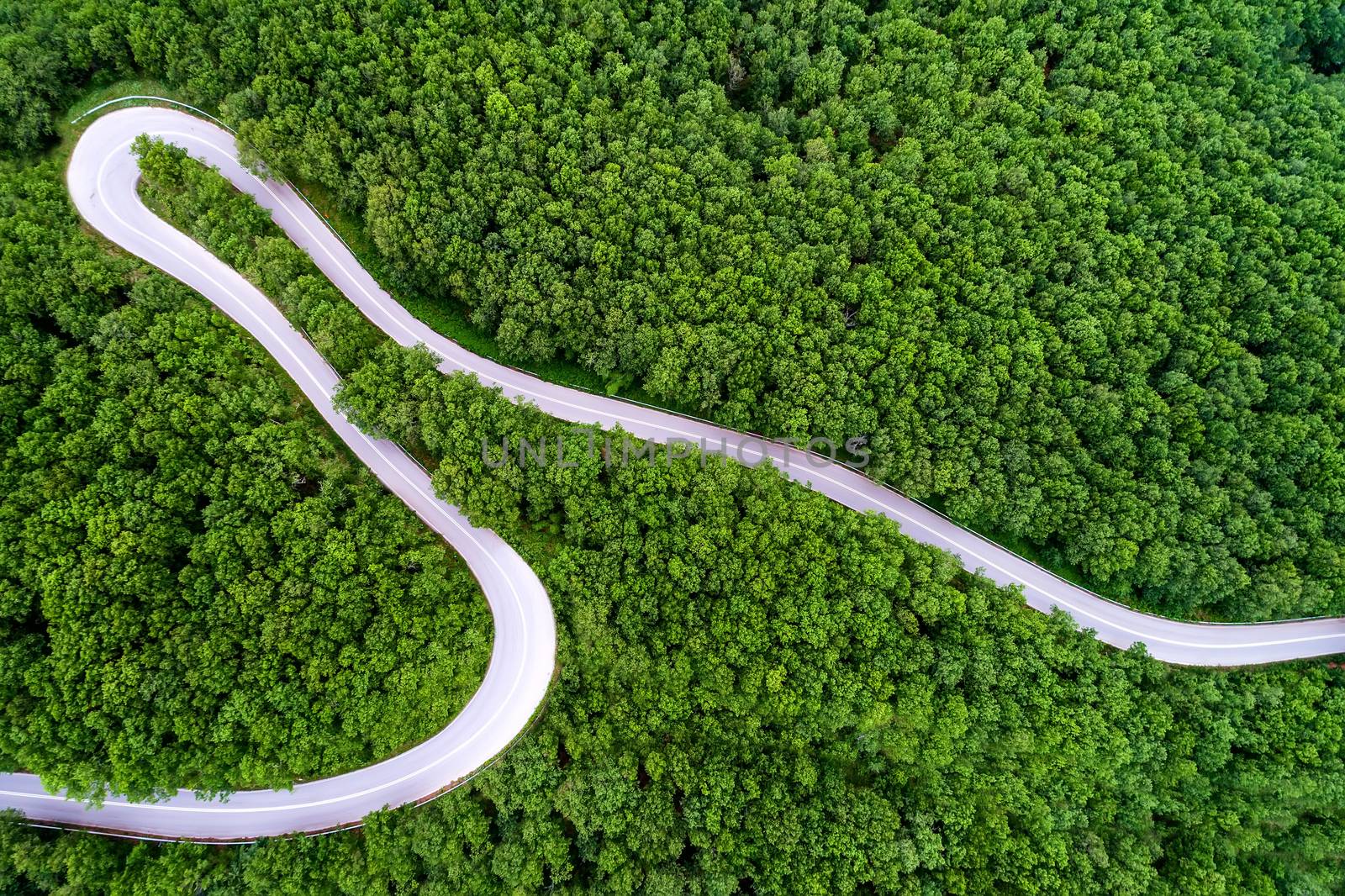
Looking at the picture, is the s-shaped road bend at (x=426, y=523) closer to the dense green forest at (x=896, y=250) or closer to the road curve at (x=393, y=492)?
the road curve at (x=393, y=492)

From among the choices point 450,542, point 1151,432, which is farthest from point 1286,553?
point 450,542

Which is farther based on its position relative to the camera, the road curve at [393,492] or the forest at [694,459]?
the road curve at [393,492]

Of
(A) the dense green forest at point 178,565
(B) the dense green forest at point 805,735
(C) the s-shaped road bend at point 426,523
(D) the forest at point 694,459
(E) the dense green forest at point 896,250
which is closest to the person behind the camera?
(A) the dense green forest at point 178,565

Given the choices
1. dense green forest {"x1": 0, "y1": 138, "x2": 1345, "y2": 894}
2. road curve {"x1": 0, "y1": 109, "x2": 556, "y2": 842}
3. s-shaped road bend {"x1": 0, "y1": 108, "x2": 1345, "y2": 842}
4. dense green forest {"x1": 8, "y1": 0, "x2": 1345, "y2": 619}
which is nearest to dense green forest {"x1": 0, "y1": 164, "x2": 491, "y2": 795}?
road curve {"x1": 0, "y1": 109, "x2": 556, "y2": 842}

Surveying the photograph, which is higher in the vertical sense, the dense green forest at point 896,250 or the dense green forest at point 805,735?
the dense green forest at point 896,250

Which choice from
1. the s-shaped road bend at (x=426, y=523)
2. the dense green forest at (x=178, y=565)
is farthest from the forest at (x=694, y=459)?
the s-shaped road bend at (x=426, y=523)
